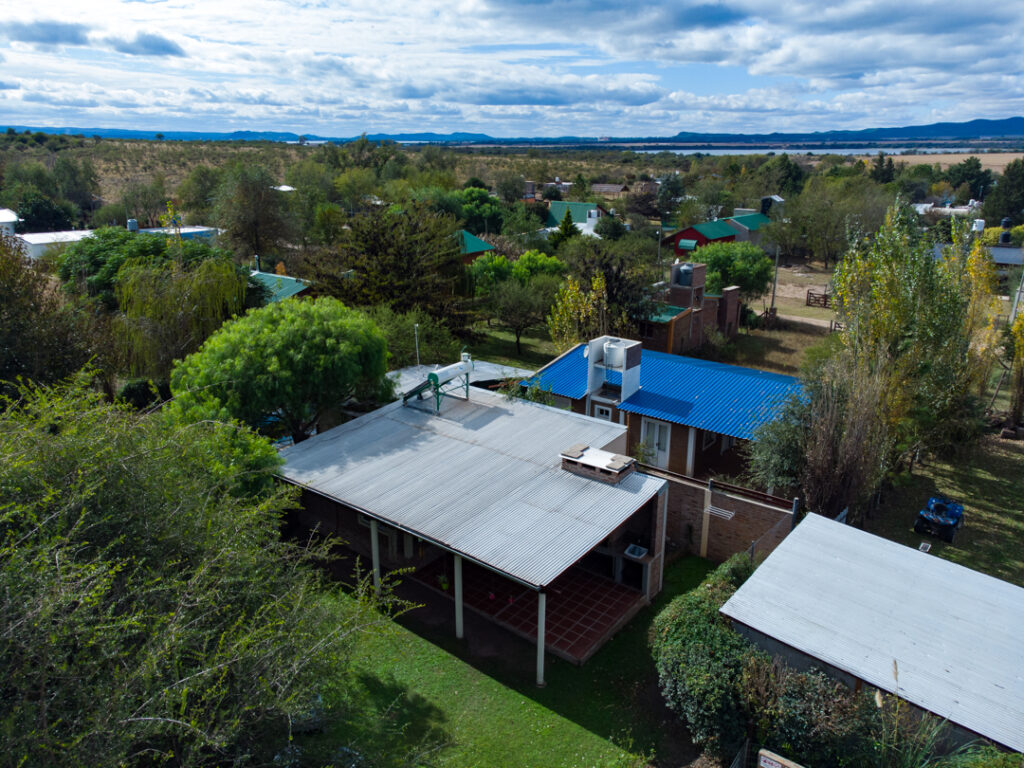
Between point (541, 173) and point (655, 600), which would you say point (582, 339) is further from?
point (541, 173)

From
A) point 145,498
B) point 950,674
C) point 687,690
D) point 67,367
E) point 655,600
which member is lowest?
point 655,600

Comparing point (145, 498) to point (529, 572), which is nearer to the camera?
point (145, 498)

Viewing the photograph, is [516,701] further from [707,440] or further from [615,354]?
[615,354]

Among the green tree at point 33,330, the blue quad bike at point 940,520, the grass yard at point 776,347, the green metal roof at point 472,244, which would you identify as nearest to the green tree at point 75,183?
the green metal roof at point 472,244

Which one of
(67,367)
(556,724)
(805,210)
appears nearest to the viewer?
(556,724)

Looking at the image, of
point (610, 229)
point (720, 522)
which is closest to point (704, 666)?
point (720, 522)

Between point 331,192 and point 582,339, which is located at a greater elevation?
point 331,192

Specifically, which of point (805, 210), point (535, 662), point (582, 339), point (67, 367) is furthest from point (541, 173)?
point (535, 662)
